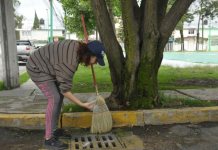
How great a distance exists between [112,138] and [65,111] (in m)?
1.08

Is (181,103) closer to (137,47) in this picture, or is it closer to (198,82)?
(137,47)

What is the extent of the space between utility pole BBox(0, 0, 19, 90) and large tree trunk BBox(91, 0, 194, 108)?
10.5ft

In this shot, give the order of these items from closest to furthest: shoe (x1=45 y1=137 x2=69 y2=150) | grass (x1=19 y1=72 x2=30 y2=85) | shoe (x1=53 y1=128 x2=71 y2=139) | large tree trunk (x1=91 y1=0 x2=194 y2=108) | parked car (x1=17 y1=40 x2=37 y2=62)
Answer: shoe (x1=45 y1=137 x2=69 y2=150)
shoe (x1=53 y1=128 x2=71 y2=139)
large tree trunk (x1=91 y1=0 x2=194 y2=108)
grass (x1=19 y1=72 x2=30 y2=85)
parked car (x1=17 y1=40 x2=37 y2=62)

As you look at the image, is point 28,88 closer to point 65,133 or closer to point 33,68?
point 65,133

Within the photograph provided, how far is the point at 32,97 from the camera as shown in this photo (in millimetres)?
7387

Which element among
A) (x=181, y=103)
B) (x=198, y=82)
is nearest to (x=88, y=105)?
(x=181, y=103)

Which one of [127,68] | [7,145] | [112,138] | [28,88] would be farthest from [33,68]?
[28,88]

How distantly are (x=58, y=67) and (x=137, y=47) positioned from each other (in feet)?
6.31

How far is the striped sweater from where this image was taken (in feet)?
14.7

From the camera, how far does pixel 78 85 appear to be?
9.27 m

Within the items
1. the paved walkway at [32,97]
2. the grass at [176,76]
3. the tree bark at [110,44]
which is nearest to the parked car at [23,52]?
the grass at [176,76]

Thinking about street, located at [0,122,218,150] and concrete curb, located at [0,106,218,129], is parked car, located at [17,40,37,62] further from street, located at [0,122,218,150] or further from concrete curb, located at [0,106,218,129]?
street, located at [0,122,218,150]

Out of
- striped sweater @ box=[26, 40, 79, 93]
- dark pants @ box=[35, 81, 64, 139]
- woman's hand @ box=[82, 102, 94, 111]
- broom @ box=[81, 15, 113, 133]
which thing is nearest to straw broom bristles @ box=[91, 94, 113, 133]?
broom @ box=[81, 15, 113, 133]

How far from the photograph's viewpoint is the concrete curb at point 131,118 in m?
5.71
